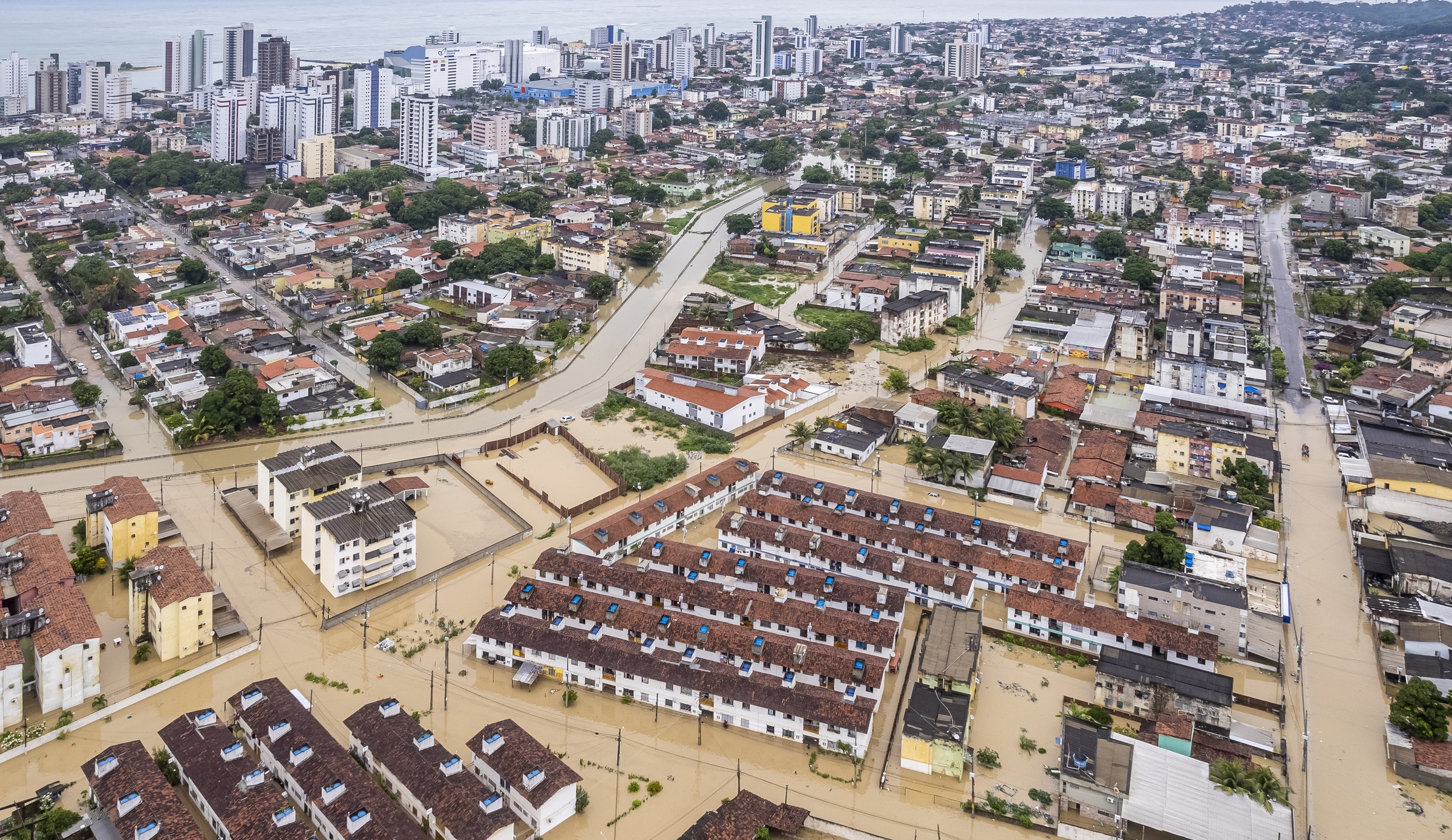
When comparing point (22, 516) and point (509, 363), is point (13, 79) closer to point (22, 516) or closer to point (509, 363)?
point (509, 363)

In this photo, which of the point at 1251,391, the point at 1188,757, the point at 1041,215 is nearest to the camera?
the point at 1188,757

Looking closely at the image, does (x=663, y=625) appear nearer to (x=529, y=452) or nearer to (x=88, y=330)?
(x=529, y=452)

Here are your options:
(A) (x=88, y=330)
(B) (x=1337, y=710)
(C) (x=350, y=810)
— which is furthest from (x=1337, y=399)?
(A) (x=88, y=330)

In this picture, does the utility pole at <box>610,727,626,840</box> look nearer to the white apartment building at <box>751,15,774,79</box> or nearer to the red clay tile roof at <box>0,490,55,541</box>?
the red clay tile roof at <box>0,490,55,541</box>

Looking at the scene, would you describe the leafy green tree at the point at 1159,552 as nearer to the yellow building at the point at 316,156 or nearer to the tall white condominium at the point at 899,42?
the yellow building at the point at 316,156

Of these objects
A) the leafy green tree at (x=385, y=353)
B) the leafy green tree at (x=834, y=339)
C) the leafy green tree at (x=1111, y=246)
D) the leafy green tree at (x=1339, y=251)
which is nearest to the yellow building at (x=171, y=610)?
the leafy green tree at (x=385, y=353)

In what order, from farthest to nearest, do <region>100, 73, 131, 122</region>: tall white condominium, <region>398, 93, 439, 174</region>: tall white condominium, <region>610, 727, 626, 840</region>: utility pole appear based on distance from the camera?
<region>100, 73, 131, 122</region>: tall white condominium, <region>398, 93, 439, 174</region>: tall white condominium, <region>610, 727, 626, 840</region>: utility pole

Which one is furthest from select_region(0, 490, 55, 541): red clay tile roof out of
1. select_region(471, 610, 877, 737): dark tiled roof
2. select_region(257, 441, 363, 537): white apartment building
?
select_region(471, 610, 877, 737): dark tiled roof
